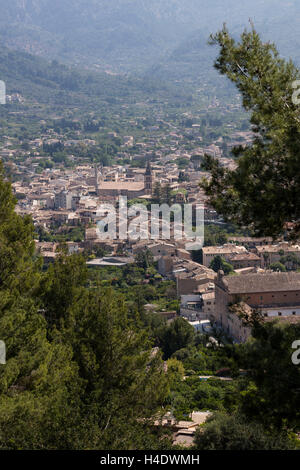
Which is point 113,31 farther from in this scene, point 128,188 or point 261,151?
point 261,151

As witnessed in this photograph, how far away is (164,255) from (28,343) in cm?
2336

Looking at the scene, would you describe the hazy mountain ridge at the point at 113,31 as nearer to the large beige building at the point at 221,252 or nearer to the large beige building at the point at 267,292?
the large beige building at the point at 221,252

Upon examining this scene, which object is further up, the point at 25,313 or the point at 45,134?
the point at 45,134

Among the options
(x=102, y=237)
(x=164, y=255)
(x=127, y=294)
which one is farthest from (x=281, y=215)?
(x=102, y=237)

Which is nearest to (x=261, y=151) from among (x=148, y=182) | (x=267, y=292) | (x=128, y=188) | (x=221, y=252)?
(x=267, y=292)

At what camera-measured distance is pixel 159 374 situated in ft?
23.7

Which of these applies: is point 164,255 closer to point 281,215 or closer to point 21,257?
point 21,257
